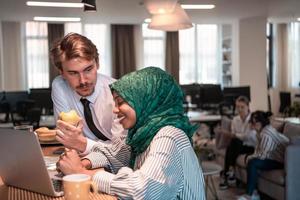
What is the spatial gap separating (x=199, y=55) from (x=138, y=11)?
4200 mm

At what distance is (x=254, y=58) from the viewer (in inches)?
356

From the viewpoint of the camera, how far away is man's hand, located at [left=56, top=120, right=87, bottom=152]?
1.44 m

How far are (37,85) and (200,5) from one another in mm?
5327

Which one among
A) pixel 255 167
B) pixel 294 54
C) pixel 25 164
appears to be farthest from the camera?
pixel 294 54

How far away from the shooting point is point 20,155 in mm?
1201

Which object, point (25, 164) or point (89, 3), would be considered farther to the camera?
point (89, 3)

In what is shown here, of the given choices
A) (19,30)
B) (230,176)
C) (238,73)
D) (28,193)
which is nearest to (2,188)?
(28,193)

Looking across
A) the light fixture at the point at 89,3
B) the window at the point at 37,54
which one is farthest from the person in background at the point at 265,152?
the window at the point at 37,54

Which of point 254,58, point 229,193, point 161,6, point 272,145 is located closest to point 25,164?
point 161,6

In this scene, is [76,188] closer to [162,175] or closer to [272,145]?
[162,175]

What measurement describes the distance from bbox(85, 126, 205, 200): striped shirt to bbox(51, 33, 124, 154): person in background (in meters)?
0.43

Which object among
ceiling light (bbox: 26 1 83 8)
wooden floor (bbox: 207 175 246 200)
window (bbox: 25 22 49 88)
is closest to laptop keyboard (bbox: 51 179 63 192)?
wooden floor (bbox: 207 175 246 200)

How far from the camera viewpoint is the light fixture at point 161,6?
3.46 m

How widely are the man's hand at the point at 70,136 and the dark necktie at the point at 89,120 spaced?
30cm
